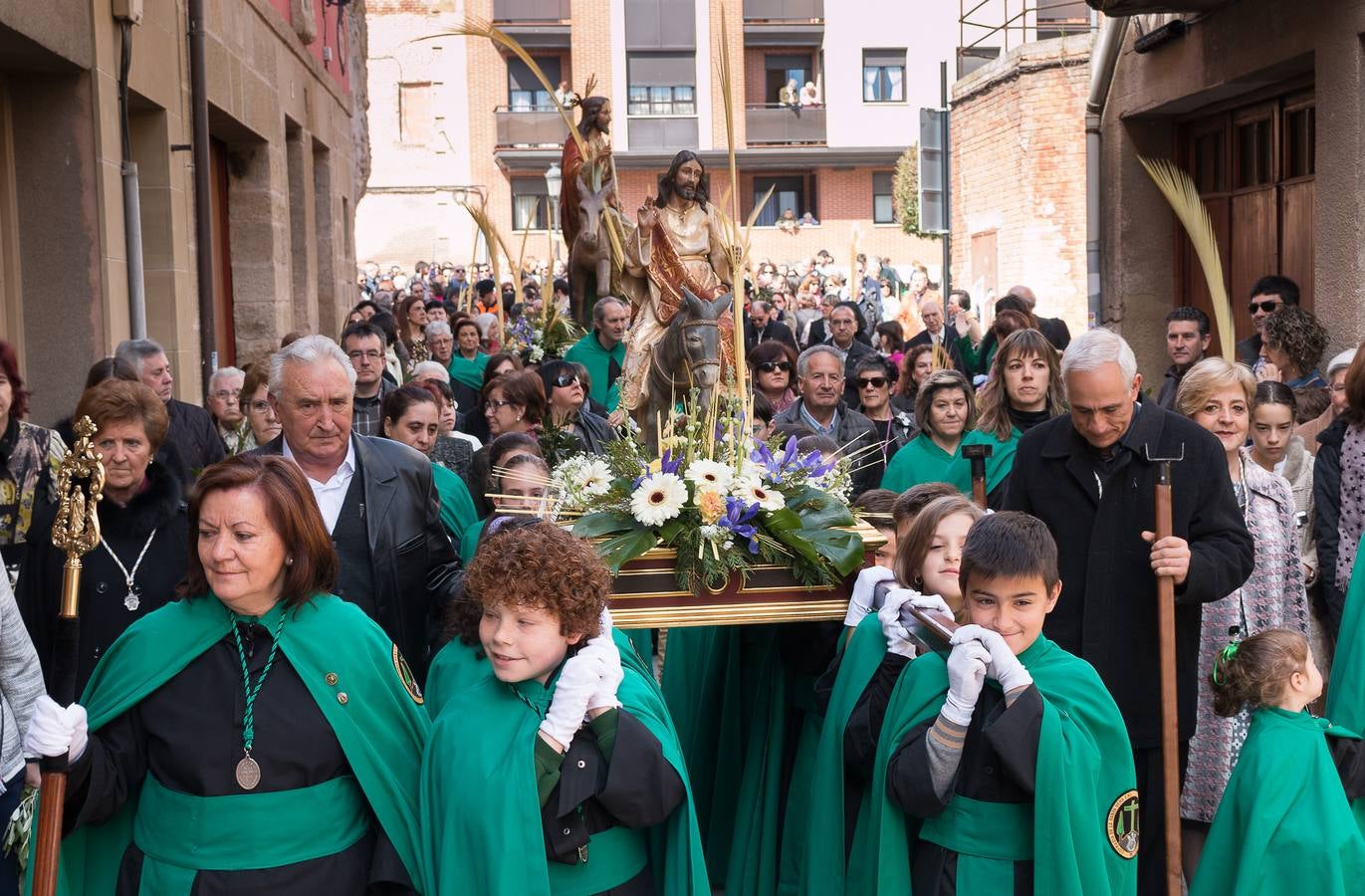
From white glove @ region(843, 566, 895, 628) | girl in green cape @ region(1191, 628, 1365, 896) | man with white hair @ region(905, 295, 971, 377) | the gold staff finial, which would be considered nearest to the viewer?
the gold staff finial

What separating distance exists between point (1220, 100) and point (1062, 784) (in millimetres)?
9630

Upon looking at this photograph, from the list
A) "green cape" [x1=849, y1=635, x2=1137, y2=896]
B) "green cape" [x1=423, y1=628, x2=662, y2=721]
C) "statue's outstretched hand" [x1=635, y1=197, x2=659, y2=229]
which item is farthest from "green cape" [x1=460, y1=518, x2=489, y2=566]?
"statue's outstretched hand" [x1=635, y1=197, x2=659, y2=229]

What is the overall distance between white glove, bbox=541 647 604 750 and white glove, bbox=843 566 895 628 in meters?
A: 1.46

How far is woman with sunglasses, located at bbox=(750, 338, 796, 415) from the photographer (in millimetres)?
9281

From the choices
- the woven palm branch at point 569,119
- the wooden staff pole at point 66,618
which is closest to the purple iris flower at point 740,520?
the wooden staff pole at point 66,618

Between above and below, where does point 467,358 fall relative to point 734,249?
below

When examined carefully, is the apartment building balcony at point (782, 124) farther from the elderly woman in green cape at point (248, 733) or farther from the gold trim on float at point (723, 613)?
the elderly woman in green cape at point (248, 733)

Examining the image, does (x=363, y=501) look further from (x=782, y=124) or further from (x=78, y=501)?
(x=782, y=124)

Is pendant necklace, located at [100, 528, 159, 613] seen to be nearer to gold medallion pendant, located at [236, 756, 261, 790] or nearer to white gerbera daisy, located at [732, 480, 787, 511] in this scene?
gold medallion pendant, located at [236, 756, 261, 790]

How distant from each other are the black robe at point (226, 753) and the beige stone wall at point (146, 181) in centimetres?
468

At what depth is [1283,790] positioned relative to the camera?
4.47 m

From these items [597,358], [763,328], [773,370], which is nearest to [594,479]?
[773,370]

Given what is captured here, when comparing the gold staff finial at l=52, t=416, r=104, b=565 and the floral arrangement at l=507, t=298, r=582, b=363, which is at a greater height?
the floral arrangement at l=507, t=298, r=582, b=363

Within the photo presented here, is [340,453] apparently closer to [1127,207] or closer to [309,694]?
[309,694]
